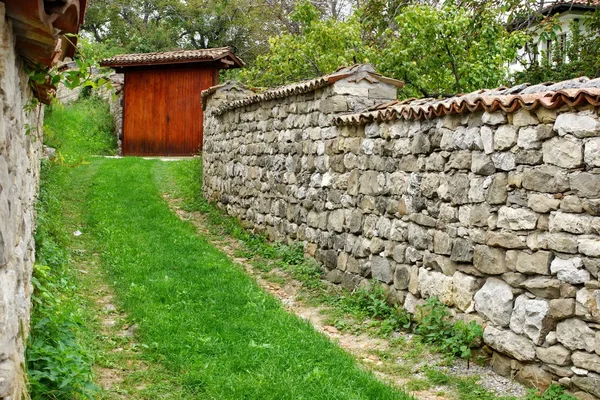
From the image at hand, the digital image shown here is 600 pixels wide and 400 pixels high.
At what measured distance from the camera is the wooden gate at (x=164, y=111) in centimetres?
1806

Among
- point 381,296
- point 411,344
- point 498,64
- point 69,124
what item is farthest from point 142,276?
point 69,124

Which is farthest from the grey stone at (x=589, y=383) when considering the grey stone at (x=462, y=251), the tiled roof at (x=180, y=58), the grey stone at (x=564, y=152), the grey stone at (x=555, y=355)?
the tiled roof at (x=180, y=58)

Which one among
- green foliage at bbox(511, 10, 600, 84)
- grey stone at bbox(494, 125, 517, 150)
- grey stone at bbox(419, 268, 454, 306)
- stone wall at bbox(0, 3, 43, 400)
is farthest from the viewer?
green foliage at bbox(511, 10, 600, 84)

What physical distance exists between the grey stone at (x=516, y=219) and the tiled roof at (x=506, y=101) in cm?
73

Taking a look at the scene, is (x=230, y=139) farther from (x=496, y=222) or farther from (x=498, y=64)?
(x=496, y=222)

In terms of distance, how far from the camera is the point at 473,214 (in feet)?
16.3

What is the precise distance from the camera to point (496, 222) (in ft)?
15.5

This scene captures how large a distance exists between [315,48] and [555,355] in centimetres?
983

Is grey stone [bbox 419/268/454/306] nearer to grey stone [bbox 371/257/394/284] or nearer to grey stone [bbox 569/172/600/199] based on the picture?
grey stone [bbox 371/257/394/284]

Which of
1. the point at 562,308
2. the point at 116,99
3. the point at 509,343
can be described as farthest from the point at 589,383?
the point at 116,99

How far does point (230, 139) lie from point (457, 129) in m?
6.26

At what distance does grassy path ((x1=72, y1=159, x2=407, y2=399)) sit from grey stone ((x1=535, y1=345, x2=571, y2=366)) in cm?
100

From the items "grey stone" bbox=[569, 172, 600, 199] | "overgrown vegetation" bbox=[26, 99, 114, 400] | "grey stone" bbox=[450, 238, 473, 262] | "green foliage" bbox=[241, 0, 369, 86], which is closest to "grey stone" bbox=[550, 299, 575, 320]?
"grey stone" bbox=[569, 172, 600, 199]

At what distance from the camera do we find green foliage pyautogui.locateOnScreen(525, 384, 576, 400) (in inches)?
159
